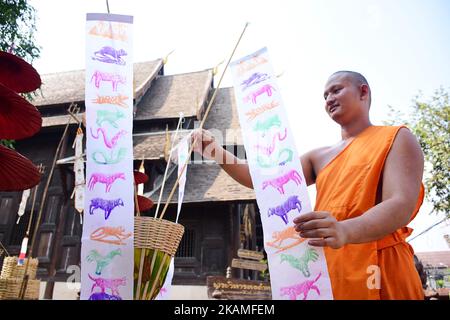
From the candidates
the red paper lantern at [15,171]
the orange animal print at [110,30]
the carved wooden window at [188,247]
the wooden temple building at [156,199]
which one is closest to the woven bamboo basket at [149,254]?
the orange animal print at [110,30]

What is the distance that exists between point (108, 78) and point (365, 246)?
143 cm

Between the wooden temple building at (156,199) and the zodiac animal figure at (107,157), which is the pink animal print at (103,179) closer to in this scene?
the zodiac animal figure at (107,157)

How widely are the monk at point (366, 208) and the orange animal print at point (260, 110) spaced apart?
0.33 metres

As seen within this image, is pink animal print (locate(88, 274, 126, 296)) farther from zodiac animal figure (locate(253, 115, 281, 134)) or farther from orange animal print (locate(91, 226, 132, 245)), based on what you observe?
zodiac animal figure (locate(253, 115, 281, 134))

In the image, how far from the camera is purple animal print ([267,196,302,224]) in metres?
1.35

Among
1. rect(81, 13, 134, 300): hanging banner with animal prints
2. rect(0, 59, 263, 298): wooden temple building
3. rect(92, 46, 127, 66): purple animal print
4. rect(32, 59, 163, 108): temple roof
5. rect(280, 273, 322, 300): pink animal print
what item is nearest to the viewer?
rect(280, 273, 322, 300): pink animal print

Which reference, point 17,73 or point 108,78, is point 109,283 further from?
point 17,73

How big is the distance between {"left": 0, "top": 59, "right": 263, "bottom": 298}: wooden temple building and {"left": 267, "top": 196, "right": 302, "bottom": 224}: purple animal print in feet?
18.2

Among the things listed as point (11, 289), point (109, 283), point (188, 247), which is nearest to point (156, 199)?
point (188, 247)

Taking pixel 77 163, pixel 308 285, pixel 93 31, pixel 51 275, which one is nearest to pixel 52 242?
pixel 51 275

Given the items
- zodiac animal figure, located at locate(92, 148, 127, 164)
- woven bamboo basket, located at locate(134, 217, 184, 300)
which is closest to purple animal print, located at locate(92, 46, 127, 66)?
zodiac animal figure, located at locate(92, 148, 127, 164)

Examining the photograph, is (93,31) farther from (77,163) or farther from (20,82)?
(77,163)

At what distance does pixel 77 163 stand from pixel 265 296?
5.29 m

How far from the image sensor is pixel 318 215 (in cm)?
111
